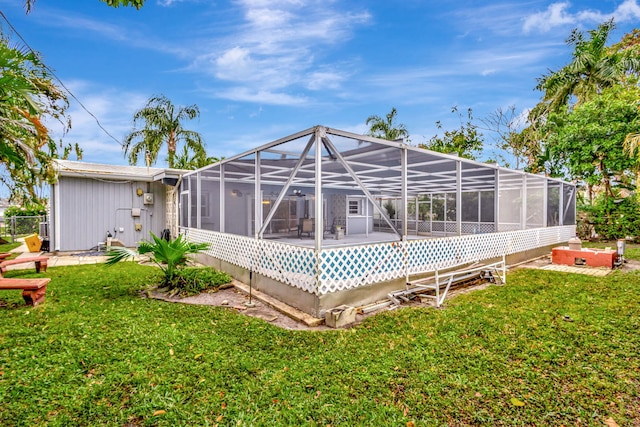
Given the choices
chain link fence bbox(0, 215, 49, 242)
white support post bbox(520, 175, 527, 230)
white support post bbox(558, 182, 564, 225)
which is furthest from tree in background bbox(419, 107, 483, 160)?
chain link fence bbox(0, 215, 49, 242)

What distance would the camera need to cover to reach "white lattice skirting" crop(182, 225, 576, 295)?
186 inches

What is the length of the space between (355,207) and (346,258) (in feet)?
41.9

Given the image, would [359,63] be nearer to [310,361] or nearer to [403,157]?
[403,157]

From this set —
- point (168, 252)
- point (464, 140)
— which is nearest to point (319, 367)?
point (168, 252)

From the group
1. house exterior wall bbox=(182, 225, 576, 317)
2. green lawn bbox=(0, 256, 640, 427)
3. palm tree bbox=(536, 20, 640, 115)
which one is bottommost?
green lawn bbox=(0, 256, 640, 427)

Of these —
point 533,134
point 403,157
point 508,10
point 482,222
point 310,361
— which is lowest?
point 310,361

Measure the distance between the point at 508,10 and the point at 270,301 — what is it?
13.3 metres

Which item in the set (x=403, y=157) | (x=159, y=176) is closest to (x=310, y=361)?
(x=403, y=157)

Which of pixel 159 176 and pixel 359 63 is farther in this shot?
pixel 359 63

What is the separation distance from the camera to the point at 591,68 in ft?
58.0

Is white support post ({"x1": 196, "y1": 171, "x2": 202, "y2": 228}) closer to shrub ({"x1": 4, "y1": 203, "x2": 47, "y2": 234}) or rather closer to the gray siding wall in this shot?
the gray siding wall

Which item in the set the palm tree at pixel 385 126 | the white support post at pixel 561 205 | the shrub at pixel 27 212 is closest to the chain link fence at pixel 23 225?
the shrub at pixel 27 212

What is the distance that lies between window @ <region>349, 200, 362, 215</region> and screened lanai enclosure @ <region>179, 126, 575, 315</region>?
6.25ft

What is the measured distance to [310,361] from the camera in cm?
327
